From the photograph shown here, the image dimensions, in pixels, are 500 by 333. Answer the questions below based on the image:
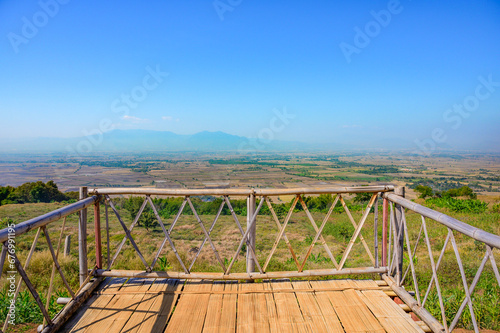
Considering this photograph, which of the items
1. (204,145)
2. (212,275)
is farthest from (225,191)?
(204,145)

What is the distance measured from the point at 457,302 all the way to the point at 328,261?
247 cm

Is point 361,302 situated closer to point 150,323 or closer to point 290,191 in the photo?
point 290,191

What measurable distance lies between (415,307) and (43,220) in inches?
121

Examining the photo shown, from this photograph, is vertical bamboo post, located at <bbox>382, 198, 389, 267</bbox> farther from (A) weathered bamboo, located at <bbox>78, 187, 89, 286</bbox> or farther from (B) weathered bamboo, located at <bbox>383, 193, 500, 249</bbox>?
(A) weathered bamboo, located at <bbox>78, 187, 89, 286</bbox>

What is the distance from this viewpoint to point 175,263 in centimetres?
427

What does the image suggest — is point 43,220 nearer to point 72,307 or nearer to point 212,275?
point 72,307

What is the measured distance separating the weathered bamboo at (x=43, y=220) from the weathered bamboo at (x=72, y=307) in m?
0.76

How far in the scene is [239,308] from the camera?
7.17ft

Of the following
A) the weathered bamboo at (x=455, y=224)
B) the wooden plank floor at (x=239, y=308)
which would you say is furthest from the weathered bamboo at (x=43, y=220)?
the weathered bamboo at (x=455, y=224)

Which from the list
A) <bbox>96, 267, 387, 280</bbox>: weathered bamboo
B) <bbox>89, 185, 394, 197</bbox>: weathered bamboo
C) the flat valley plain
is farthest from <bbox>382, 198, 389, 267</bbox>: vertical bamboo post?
the flat valley plain

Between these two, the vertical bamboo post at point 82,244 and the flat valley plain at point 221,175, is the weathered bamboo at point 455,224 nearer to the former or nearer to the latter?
the vertical bamboo post at point 82,244

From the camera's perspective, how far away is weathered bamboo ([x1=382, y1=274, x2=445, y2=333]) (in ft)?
6.30

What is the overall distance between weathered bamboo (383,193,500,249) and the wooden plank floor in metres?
0.89

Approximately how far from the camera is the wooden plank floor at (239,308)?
198 centimetres
